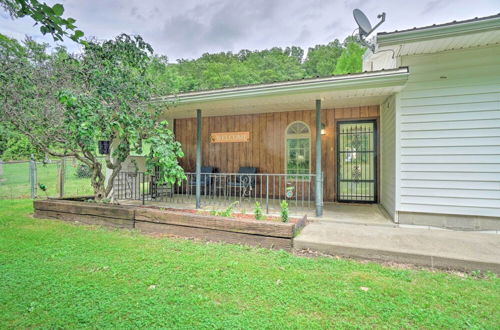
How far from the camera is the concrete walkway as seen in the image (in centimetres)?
267

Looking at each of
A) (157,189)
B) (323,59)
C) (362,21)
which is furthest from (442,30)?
(323,59)

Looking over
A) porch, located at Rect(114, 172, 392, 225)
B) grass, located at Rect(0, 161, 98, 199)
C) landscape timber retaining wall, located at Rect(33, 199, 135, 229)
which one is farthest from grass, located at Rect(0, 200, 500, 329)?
grass, located at Rect(0, 161, 98, 199)

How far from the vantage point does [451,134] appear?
385 cm

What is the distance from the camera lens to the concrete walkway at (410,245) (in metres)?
2.67

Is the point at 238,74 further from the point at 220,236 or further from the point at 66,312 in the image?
the point at 66,312

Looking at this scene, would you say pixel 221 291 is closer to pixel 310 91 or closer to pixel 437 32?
pixel 310 91

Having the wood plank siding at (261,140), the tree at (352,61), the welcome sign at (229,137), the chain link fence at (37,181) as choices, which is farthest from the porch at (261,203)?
the tree at (352,61)

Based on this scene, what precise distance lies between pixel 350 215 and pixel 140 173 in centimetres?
488

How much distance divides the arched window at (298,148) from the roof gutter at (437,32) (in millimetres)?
3221

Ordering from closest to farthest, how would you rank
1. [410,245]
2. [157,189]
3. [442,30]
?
[410,245], [442,30], [157,189]

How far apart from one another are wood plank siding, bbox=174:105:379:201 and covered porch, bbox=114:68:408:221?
24mm

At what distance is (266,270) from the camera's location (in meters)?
2.63

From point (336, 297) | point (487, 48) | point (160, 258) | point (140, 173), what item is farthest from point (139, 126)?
point (487, 48)

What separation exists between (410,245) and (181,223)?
3.05m
